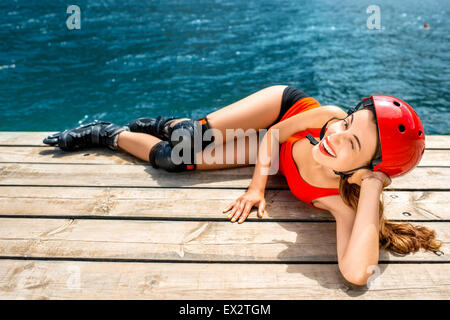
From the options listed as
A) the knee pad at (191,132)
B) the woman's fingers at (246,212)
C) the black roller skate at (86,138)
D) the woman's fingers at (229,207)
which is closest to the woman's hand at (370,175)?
the woman's fingers at (246,212)

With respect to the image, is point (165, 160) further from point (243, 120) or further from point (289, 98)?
point (289, 98)

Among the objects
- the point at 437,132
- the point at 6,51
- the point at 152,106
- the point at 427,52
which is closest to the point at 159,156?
the point at 152,106

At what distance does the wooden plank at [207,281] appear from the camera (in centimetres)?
158

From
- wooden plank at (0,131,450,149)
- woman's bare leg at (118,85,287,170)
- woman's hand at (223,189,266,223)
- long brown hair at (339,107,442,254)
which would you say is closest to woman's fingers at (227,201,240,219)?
woman's hand at (223,189,266,223)

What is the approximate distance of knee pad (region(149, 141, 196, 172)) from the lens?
2467mm

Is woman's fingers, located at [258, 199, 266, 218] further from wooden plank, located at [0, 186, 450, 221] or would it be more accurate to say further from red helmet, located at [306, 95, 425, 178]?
red helmet, located at [306, 95, 425, 178]

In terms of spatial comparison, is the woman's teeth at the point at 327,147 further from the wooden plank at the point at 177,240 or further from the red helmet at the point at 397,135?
the wooden plank at the point at 177,240

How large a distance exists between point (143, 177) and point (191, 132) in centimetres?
48

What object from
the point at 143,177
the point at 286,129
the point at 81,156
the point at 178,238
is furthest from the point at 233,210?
the point at 81,156

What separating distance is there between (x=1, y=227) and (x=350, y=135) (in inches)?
78.6

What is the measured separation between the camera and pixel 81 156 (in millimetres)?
2775

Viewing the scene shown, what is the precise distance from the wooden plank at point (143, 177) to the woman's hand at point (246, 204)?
229 millimetres

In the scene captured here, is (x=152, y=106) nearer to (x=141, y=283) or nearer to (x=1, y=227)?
(x=1, y=227)

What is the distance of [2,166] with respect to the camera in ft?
8.56
